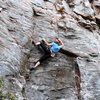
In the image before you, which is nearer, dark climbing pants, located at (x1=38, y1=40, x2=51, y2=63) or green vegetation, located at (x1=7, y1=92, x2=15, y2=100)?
green vegetation, located at (x1=7, y1=92, x2=15, y2=100)

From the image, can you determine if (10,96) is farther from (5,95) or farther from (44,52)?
(44,52)

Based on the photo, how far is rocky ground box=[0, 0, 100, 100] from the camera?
20.9 meters

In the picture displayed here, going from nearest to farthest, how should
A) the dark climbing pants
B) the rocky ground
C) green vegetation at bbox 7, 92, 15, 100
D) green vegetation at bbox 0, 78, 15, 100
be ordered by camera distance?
green vegetation at bbox 0, 78, 15, 100, green vegetation at bbox 7, 92, 15, 100, the rocky ground, the dark climbing pants

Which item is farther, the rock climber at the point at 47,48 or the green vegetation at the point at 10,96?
the rock climber at the point at 47,48

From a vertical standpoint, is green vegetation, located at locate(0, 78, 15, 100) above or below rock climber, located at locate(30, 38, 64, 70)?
above

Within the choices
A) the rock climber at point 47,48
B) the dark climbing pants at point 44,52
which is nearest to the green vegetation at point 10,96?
the rock climber at point 47,48

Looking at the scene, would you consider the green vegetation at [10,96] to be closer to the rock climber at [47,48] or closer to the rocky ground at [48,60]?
the rocky ground at [48,60]

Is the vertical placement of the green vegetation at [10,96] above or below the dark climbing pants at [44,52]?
above

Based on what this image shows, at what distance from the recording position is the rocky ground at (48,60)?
20.9 meters

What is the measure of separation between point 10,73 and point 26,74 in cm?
153

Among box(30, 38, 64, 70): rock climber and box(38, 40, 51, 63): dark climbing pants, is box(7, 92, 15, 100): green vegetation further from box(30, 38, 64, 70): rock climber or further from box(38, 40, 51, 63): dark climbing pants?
box(38, 40, 51, 63): dark climbing pants

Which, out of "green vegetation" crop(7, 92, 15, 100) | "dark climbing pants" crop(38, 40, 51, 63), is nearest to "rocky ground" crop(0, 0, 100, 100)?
"green vegetation" crop(7, 92, 15, 100)

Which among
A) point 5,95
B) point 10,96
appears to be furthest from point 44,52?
point 5,95

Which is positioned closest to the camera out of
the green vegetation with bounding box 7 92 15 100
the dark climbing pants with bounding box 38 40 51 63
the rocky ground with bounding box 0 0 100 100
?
the green vegetation with bounding box 7 92 15 100
